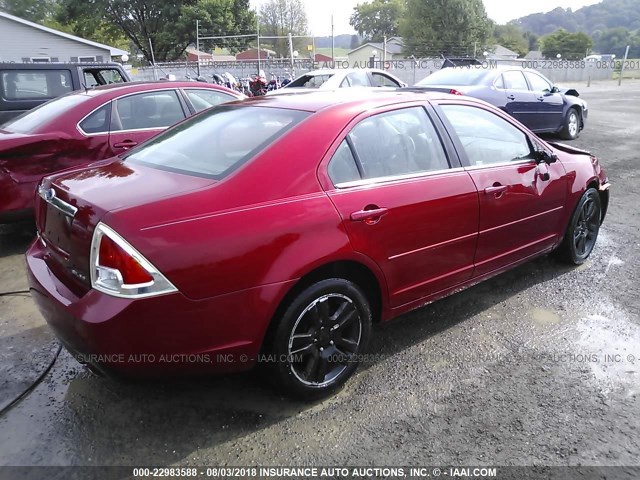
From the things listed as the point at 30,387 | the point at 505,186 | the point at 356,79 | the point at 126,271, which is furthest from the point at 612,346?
the point at 356,79

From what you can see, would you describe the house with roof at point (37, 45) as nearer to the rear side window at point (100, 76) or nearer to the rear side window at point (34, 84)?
the rear side window at point (100, 76)

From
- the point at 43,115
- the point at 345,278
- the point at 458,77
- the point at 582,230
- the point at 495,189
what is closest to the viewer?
the point at 345,278

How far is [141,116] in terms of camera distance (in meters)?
5.65

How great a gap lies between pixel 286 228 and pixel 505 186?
6.03 feet

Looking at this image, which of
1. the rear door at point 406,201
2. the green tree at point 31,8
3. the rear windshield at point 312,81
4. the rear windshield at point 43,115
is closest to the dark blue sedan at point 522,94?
the rear windshield at point 312,81

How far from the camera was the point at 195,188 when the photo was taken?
8.08 ft

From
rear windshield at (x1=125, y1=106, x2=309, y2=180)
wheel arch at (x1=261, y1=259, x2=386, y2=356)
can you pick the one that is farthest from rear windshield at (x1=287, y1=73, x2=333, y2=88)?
wheel arch at (x1=261, y1=259, x2=386, y2=356)

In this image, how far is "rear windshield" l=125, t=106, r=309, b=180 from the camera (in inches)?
108

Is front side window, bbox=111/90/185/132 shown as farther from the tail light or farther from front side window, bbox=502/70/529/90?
front side window, bbox=502/70/529/90

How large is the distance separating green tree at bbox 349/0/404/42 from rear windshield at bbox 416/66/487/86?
329ft

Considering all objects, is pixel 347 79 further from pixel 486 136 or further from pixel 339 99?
pixel 339 99

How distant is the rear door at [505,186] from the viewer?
3.47 m

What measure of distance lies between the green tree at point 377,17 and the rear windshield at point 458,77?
100m

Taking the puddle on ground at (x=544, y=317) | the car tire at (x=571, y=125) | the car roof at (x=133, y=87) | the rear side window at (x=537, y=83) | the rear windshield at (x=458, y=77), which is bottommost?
the puddle on ground at (x=544, y=317)
